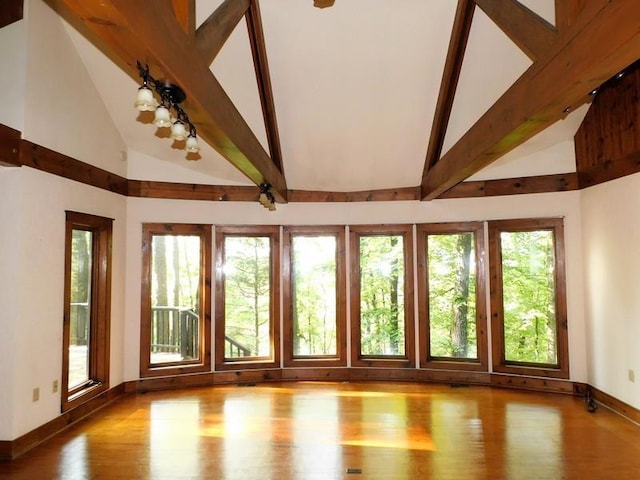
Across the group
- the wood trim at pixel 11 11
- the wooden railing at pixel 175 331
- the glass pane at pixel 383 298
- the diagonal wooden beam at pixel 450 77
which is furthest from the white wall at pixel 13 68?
the glass pane at pixel 383 298

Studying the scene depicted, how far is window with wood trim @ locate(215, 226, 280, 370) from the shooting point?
225 inches

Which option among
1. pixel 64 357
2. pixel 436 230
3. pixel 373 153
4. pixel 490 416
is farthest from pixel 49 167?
pixel 490 416

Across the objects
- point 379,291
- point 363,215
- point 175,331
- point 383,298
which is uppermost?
point 363,215

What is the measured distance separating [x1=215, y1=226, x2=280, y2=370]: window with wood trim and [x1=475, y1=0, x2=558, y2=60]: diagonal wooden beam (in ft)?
12.4

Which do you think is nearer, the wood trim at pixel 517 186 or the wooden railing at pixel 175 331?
the wood trim at pixel 517 186

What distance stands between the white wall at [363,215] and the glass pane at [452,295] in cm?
38

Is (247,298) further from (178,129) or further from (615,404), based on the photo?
(615,404)

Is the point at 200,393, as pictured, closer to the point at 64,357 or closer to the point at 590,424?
the point at 64,357

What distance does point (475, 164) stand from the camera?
374cm

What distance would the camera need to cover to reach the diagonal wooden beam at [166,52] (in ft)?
5.58

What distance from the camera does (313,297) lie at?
5934 millimetres

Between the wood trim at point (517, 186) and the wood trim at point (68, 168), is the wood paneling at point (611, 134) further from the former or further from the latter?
the wood trim at point (68, 168)

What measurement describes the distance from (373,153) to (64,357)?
4.16 meters

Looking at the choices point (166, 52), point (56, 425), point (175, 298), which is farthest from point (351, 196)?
point (56, 425)
